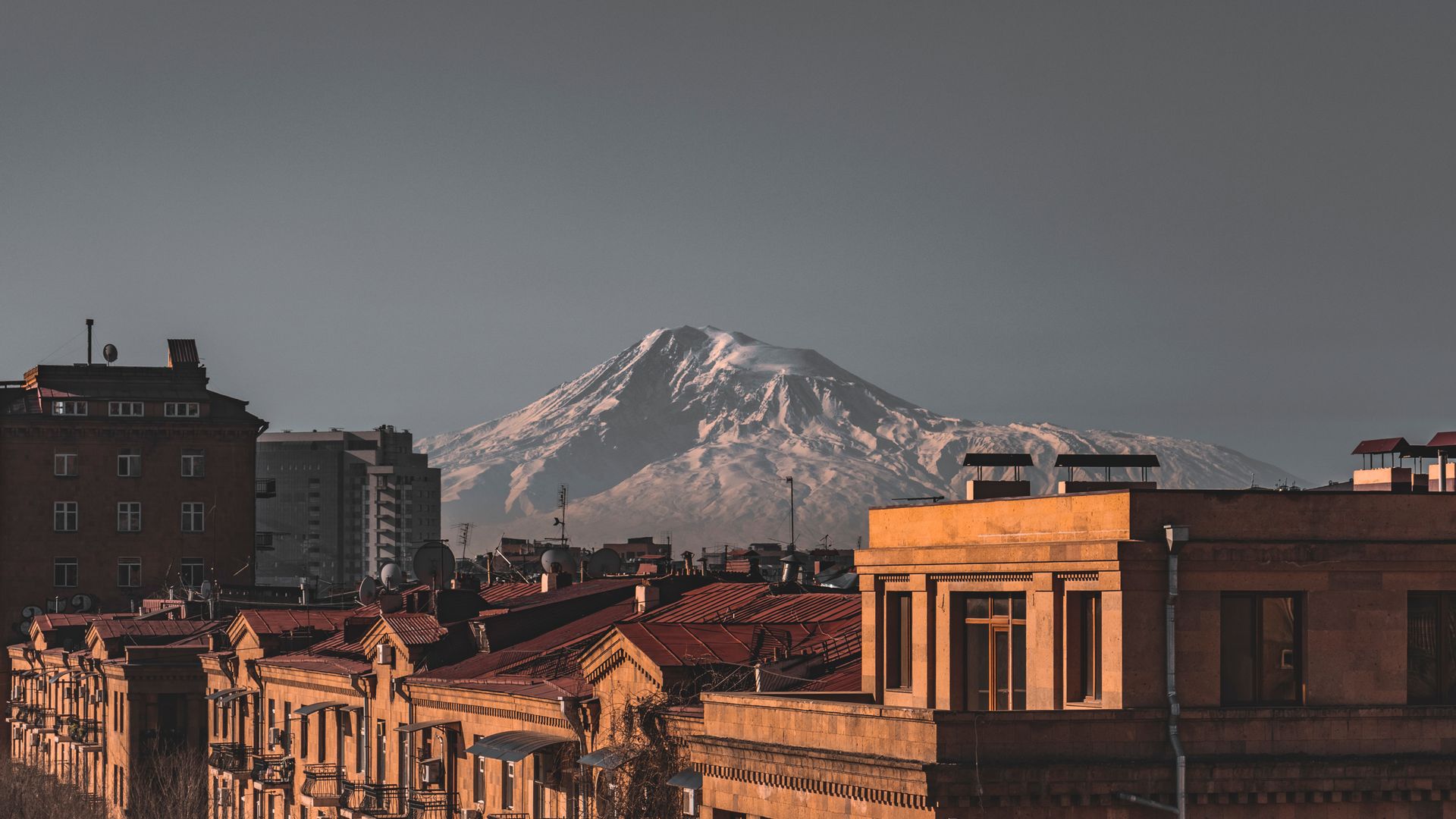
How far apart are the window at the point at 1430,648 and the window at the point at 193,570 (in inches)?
4220

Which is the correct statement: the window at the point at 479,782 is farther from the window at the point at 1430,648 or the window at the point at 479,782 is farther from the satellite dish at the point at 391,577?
the satellite dish at the point at 391,577

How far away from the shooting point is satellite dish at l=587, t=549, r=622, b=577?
8162 cm

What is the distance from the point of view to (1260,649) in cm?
3091

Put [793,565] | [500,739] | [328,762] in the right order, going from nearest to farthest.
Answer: [500,739], [793,565], [328,762]

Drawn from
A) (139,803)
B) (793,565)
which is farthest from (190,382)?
(793,565)

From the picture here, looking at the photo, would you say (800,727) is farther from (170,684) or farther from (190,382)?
(190,382)

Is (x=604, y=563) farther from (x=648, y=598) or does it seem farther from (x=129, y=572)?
(x=129, y=572)

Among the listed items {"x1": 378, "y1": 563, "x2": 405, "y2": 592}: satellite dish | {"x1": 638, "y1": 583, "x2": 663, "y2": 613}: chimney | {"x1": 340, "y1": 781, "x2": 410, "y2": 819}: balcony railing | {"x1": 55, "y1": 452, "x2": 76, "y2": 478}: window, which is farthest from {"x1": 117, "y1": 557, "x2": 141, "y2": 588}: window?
{"x1": 638, "y1": 583, "x2": 663, "y2": 613}: chimney

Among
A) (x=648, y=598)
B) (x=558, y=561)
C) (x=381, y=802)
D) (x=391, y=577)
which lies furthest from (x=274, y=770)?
(x=648, y=598)

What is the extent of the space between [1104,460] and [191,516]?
10373 cm

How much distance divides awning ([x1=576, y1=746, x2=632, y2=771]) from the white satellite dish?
4363 cm

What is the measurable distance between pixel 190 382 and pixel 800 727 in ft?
353

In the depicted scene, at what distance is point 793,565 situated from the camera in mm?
61281

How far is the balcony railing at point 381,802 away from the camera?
57.9 m
